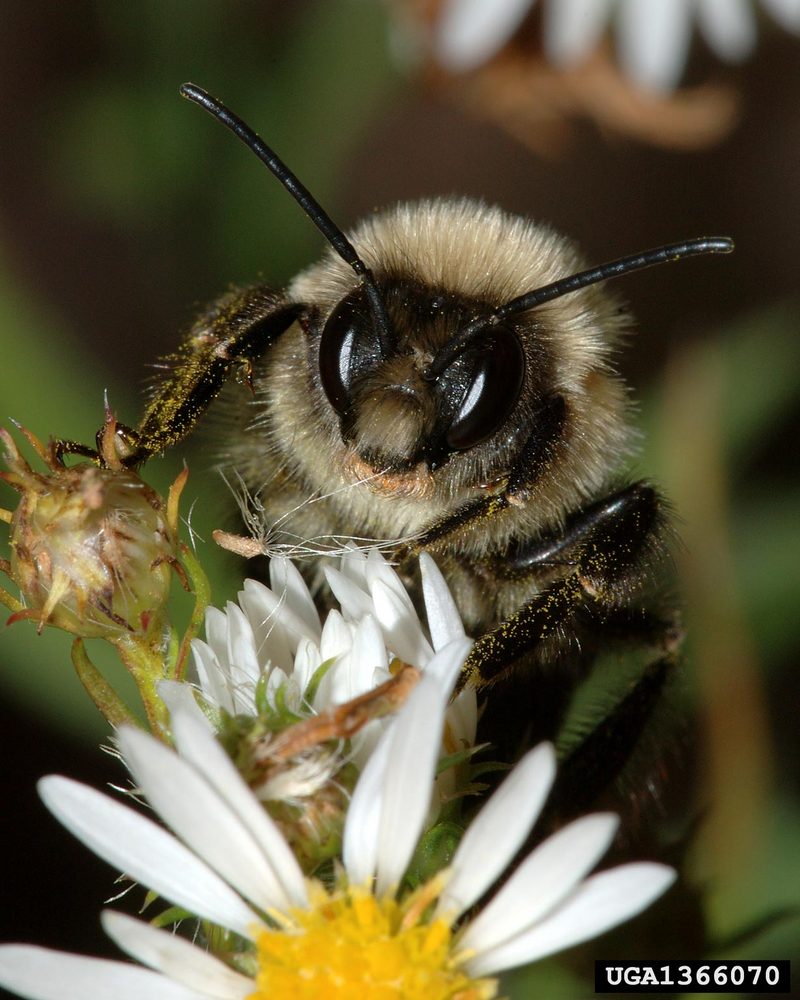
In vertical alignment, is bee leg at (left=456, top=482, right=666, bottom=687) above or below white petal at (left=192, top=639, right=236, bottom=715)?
above

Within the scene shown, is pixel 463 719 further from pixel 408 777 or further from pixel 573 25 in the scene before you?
pixel 573 25

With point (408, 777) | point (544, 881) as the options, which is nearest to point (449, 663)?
point (408, 777)

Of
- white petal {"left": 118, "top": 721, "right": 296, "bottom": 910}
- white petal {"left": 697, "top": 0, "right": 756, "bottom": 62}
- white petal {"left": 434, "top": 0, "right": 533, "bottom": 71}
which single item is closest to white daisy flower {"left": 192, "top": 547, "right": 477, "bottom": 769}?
white petal {"left": 118, "top": 721, "right": 296, "bottom": 910}

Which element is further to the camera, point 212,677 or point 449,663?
point 212,677

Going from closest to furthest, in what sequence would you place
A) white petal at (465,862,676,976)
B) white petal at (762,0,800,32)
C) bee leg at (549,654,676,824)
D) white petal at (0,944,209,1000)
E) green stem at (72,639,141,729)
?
white petal at (465,862,676,976), white petal at (0,944,209,1000), green stem at (72,639,141,729), bee leg at (549,654,676,824), white petal at (762,0,800,32)

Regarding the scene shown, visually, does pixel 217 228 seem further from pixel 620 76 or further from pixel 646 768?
pixel 646 768

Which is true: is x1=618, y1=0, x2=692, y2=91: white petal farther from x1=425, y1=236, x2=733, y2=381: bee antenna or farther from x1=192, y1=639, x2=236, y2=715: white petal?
x1=192, y1=639, x2=236, y2=715: white petal
